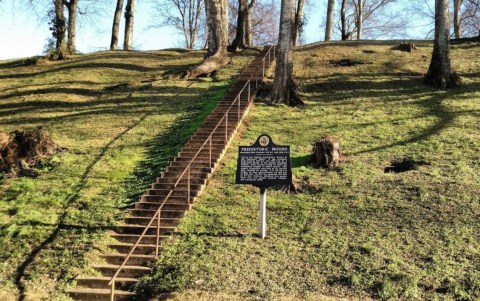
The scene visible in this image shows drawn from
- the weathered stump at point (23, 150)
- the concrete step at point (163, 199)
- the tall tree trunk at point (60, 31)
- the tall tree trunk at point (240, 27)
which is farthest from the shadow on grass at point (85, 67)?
the concrete step at point (163, 199)

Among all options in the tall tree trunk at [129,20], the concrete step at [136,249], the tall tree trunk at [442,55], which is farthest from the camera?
the tall tree trunk at [129,20]

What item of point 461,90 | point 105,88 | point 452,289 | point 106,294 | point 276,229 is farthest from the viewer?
point 105,88

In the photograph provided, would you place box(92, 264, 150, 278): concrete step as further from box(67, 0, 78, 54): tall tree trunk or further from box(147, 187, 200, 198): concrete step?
box(67, 0, 78, 54): tall tree trunk

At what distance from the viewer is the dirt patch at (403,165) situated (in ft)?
39.4

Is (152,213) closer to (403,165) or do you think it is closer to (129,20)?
(403,165)

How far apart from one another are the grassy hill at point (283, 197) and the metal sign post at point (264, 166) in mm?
927

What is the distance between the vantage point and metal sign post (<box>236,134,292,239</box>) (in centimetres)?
940

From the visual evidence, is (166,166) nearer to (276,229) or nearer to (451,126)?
(276,229)

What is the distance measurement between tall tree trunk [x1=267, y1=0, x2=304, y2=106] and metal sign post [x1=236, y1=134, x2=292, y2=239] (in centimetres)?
835

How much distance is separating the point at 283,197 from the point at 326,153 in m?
2.15

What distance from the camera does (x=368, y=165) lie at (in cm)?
1228

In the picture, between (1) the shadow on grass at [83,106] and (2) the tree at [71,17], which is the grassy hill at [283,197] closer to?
(1) the shadow on grass at [83,106]

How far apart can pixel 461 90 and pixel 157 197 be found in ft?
44.0

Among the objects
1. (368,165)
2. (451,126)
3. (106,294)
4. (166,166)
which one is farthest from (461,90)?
(106,294)
